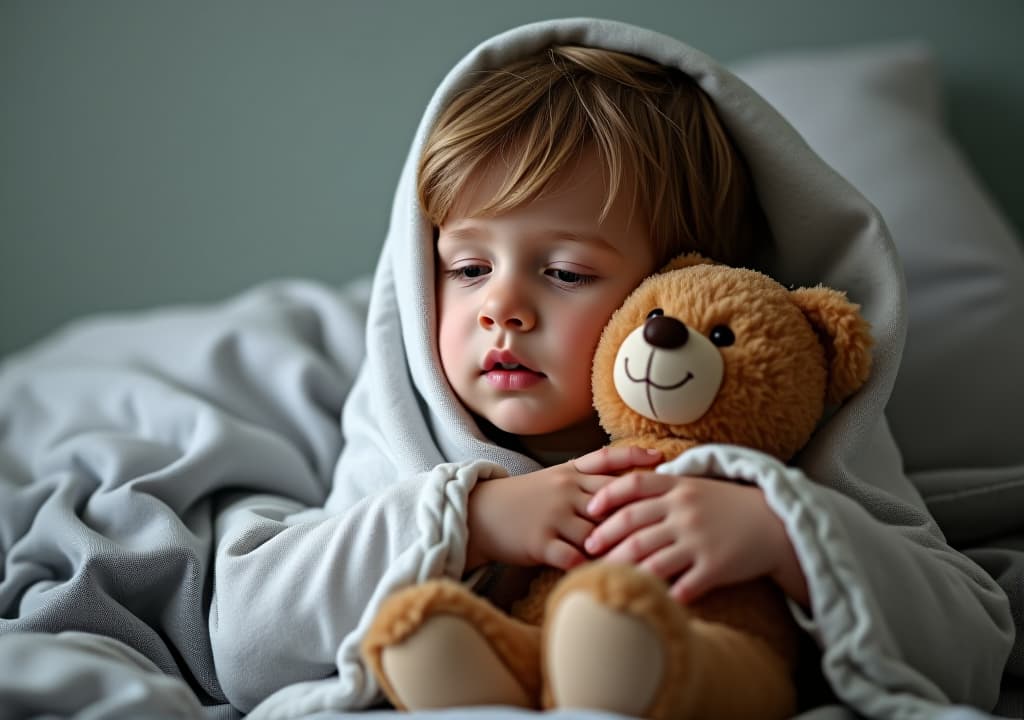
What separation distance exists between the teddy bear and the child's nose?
8cm

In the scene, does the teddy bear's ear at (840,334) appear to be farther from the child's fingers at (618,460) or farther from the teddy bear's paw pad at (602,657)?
the teddy bear's paw pad at (602,657)

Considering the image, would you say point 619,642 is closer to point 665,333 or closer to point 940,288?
point 665,333

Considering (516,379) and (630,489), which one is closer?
(630,489)

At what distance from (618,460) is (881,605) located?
227 mm

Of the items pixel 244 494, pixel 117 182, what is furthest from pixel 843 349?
pixel 117 182

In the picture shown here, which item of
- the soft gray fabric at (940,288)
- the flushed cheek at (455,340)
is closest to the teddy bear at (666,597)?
the flushed cheek at (455,340)

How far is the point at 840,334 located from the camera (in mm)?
767

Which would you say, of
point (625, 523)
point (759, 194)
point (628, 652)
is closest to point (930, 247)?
point (759, 194)

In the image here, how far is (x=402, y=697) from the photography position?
64 cm

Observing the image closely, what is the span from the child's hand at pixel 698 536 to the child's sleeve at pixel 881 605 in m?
0.02

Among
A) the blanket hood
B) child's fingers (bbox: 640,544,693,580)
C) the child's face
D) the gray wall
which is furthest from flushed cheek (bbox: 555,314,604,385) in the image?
the gray wall

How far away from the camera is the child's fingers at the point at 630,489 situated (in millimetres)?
714

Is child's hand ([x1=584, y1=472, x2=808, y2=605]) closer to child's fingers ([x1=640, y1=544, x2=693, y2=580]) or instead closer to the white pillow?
child's fingers ([x1=640, y1=544, x2=693, y2=580])

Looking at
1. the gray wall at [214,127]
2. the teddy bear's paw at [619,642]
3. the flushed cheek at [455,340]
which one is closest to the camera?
the teddy bear's paw at [619,642]
